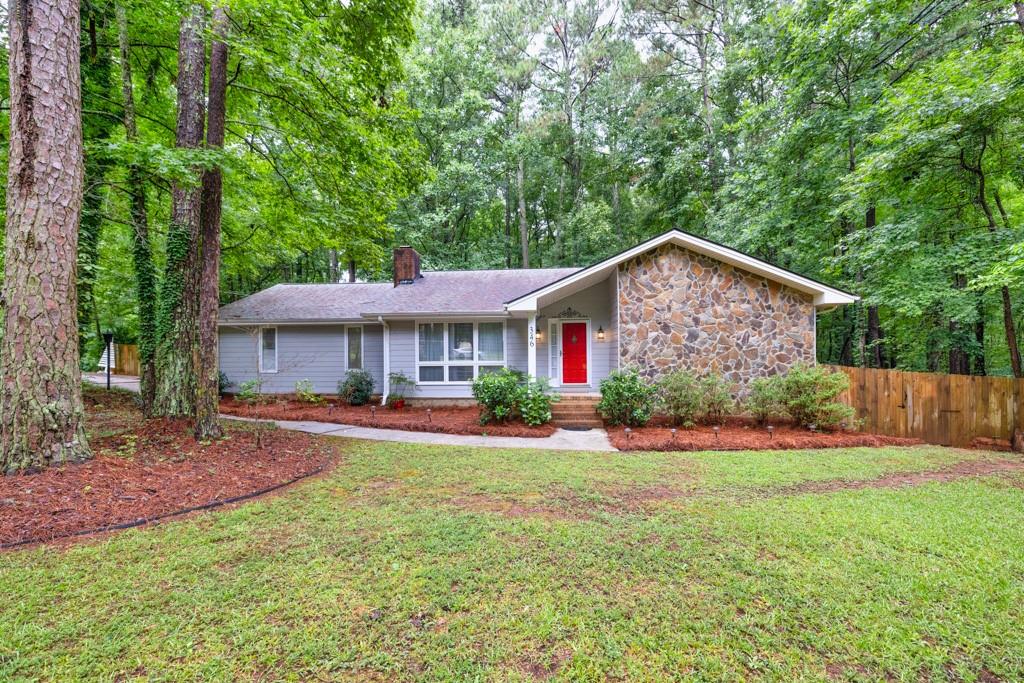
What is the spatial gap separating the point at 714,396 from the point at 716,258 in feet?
10.8

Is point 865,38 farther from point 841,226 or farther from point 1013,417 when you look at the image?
point 1013,417

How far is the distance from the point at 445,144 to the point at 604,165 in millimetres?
8071

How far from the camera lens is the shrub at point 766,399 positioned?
28.1 ft

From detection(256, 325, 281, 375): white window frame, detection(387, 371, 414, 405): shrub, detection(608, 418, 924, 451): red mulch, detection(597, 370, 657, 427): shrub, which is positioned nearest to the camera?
detection(608, 418, 924, 451): red mulch

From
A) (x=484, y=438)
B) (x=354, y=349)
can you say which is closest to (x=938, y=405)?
(x=484, y=438)

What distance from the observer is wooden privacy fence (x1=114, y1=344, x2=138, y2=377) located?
21.8m

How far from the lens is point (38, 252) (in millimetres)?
4445

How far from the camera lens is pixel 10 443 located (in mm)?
4316

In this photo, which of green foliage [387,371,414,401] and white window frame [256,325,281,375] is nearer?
green foliage [387,371,414,401]

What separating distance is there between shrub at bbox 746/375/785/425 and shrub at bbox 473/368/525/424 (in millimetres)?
4986

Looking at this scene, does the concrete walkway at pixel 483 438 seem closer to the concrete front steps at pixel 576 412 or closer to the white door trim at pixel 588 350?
the concrete front steps at pixel 576 412

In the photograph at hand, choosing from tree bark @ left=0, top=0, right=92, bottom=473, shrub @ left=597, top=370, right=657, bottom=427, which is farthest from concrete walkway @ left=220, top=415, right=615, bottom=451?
tree bark @ left=0, top=0, right=92, bottom=473

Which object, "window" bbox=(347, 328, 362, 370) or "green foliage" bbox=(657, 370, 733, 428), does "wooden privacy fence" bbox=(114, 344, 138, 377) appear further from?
"green foliage" bbox=(657, 370, 733, 428)

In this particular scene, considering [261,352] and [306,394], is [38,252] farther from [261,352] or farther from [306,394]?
[261,352]
